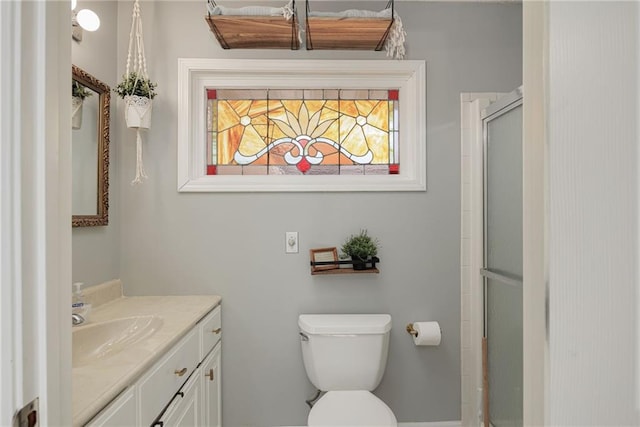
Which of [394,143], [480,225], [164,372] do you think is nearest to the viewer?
[164,372]

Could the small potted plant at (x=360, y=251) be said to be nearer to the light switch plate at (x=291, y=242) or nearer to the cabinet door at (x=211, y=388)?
the light switch plate at (x=291, y=242)

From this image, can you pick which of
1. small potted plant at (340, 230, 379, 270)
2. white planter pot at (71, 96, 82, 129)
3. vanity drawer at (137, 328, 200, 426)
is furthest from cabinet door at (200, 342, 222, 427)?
white planter pot at (71, 96, 82, 129)

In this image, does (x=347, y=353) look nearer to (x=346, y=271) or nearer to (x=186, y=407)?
(x=346, y=271)

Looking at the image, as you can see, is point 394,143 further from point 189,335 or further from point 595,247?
point 595,247

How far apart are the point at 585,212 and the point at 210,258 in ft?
6.21

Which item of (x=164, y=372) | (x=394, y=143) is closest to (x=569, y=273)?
(x=164, y=372)

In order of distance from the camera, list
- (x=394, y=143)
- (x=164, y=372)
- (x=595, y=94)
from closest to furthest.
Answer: (x=595, y=94) < (x=164, y=372) < (x=394, y=143)

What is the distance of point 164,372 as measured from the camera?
4.27 feet

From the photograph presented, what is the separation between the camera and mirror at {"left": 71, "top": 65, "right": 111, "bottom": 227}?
66.7 inches

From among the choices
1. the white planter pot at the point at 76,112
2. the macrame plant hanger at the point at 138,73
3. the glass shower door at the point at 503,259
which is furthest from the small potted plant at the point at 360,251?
the white planter pot at the point at 76,112

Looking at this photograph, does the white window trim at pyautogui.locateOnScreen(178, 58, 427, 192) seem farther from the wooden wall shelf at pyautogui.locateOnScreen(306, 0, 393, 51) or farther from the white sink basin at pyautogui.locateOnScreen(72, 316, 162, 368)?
the white sink basin at pyautogui.locateOnScreen(72, 316, 162, 368)

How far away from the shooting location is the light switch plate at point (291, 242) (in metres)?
2.14

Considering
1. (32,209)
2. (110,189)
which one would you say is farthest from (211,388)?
(32,209)

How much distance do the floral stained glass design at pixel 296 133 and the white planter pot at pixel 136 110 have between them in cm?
37
